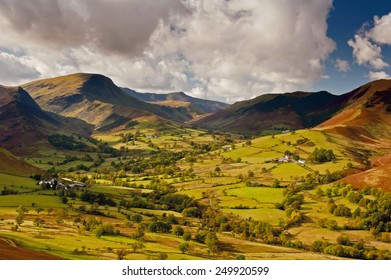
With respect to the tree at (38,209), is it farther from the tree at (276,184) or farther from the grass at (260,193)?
the tree at (276,184)

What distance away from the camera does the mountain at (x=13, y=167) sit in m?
171

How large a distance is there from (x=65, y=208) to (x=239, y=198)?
244 ft

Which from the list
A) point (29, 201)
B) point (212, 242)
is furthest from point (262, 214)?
point (29, 201)

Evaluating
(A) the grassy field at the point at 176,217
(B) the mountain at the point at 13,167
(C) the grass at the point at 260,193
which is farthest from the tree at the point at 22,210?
(C) the grass at the point at 260,193

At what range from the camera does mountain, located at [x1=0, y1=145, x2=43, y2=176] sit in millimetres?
170875

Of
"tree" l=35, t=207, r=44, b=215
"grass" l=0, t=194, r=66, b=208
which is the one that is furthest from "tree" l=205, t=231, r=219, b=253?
"grass" l=0, t=194, r=66, b=208

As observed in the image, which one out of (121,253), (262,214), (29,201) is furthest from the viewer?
(262,214)

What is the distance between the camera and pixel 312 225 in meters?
122

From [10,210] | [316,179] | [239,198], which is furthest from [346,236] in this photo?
[10,210]

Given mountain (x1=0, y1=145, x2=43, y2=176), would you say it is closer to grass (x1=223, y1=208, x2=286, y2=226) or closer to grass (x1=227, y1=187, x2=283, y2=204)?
grass (x1=227, y1=187, x2=283, y2=204)

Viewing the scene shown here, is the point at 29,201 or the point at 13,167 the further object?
the point at 13,167

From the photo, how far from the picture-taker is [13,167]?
176625 millimetres

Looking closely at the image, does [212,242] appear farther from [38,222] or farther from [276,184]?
[276,184]
